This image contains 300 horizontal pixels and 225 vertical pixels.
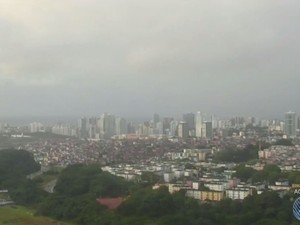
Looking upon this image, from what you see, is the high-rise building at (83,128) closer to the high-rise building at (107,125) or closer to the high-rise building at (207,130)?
the high-rise building at (107,125)

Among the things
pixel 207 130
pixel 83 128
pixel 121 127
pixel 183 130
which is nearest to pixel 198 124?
pixel 183 130

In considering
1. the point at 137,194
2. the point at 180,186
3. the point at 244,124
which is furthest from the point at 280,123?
the point at 137,194

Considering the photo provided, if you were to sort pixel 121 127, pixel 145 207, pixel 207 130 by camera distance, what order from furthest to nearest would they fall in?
pixel 121 127 → pixel 207 130 → pixel 145 207

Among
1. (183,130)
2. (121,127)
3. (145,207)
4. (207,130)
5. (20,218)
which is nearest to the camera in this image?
(145,207)

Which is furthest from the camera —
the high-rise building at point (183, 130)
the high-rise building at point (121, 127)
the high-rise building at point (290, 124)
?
the high-rise building at point (121, 127)

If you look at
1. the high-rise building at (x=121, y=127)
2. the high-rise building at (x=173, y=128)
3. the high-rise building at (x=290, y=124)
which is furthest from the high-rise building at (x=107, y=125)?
the high-rise building at (x=290, y=124)

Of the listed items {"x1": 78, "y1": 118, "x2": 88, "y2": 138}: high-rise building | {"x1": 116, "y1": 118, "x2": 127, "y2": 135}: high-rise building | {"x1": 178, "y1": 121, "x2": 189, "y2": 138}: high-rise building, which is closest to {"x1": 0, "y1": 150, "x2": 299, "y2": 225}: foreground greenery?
{"x1": 178, "y1": 121, "x2": 189, "y2": 138}: high-rise building

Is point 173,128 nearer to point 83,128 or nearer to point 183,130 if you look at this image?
point 183,130

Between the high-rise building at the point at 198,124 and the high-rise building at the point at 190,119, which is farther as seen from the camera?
the high-rise building at the point at 190,119
